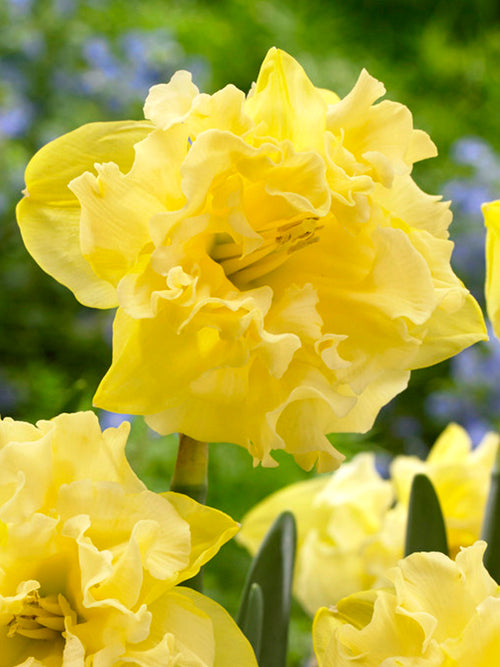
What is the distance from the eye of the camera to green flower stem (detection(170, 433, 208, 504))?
12.7 inches

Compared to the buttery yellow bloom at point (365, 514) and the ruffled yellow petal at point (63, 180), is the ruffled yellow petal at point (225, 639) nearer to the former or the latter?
the ruffled yellow petal at point (63, 180)

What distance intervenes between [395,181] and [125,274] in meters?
0.10

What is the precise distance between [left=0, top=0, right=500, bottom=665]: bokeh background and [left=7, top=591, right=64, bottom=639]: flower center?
92cm

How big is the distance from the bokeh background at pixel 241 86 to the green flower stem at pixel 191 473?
901 mm

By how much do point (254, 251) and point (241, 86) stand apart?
6.94ft

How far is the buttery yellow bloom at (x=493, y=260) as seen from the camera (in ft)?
1.18

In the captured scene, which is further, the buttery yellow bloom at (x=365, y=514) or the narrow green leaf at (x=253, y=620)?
the buttery yellow bloom at (x=365, y=514)

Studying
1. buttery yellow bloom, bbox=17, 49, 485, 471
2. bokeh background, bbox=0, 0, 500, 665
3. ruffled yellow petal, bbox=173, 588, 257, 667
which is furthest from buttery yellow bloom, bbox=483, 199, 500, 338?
bokeh background, bbox=0, 0, 500, 665

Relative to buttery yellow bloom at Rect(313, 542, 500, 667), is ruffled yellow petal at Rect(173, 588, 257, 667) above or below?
below

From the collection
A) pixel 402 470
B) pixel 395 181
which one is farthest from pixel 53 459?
pixel 402 470

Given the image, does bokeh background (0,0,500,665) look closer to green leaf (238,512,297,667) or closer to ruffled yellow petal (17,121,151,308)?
green leaf (238,512,297,667)

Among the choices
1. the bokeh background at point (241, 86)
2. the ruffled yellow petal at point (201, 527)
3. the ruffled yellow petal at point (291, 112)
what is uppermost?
the ruffled yellow petal at point (291, 112)

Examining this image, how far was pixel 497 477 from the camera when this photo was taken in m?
0.40

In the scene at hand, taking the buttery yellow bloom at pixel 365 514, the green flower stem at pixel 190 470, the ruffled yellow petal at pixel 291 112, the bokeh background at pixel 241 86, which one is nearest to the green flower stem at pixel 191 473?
the green flower stem at pixel 190 470
